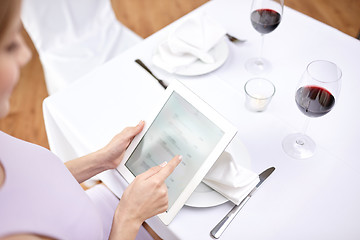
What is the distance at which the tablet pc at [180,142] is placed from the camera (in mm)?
785

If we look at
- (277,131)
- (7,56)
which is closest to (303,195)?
(277,131)

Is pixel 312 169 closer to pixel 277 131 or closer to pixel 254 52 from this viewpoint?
pixel 277 131

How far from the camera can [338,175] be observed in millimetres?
875

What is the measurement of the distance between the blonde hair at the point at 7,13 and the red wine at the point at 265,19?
724mm

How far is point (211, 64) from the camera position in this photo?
1129 millimetres

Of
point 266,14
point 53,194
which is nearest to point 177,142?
point 53,194

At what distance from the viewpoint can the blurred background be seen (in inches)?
81.4

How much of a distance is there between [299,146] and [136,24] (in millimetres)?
1909

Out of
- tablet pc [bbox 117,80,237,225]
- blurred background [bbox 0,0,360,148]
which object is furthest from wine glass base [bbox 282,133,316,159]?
blurred background [bbox 0,0,360,148]

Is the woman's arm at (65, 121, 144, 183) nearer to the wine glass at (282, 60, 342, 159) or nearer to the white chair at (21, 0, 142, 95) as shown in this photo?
the wine glass at (282, 60, 342, 159)

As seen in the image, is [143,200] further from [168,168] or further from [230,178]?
[230,178]

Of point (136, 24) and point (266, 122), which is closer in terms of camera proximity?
point (266, 122)

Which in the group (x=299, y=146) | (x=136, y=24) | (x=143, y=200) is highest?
(x=136, y=24)

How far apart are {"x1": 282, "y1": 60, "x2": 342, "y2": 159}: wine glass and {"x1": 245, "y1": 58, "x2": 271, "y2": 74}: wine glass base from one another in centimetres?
22
